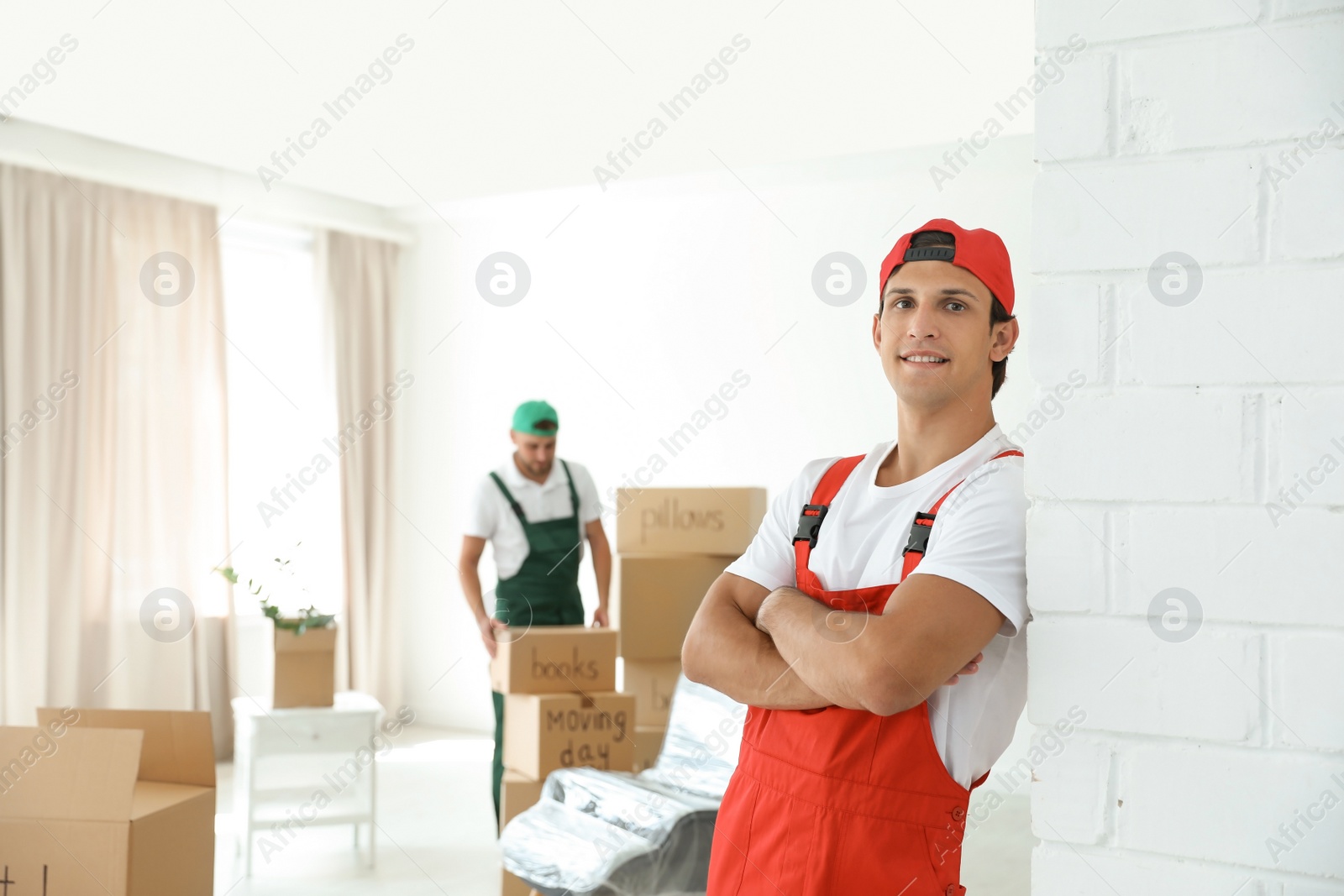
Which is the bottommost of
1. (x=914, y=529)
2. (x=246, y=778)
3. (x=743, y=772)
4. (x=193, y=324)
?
(x=246, y=778)

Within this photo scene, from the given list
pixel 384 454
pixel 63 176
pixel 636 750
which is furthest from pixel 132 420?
pixel 636 750

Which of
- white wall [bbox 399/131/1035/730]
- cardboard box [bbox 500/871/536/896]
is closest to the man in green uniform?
cardboard box [bbox 500/871/536/896]

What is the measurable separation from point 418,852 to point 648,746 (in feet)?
2.98

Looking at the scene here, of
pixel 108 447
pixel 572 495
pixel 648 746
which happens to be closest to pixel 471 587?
pixel 572 495

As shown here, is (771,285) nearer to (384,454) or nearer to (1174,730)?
(384,454)

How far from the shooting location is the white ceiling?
296 centimetres

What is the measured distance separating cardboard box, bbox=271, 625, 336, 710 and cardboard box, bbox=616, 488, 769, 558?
1.01 meters

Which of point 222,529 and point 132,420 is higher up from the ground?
point 132,420

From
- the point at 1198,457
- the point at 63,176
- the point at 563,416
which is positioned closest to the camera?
the point at 1198,457

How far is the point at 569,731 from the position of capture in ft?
9.96

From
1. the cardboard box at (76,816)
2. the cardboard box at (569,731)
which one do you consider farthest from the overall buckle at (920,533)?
the cardboard box at (569,731)

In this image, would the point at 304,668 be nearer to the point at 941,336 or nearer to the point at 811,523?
the point at 811,523

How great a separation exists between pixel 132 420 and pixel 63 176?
990 mm

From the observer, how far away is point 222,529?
4.76m
